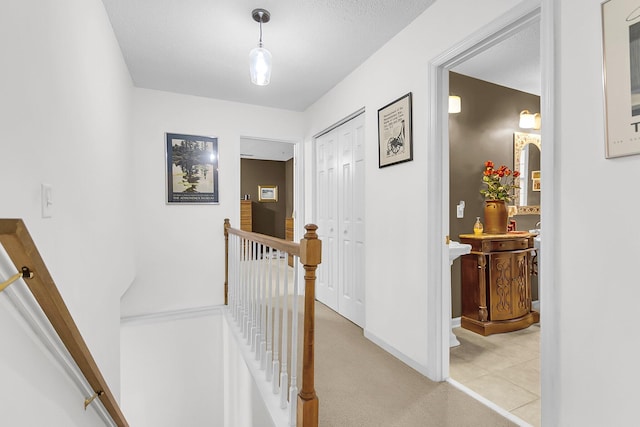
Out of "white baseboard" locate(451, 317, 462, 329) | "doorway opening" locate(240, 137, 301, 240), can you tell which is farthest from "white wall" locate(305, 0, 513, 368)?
"doorway opening" locate(240, 137, 301, 240)

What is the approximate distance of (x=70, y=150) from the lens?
1.46 m

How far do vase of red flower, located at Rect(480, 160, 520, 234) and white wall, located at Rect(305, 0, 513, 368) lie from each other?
1.30 meters

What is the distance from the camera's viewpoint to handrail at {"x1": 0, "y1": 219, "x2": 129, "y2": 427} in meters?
0.59

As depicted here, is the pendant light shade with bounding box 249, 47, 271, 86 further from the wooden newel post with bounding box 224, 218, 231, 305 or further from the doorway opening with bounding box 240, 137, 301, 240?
the doorway opening with bounding box 240, 137, 301, 240

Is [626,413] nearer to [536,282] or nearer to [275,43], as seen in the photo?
[536,282]

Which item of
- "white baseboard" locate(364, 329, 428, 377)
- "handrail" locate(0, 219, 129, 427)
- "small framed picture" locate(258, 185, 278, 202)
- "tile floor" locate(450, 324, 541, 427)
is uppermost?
"small framed picture" locate(258, 185, 278, 202)

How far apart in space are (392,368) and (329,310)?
4.67 ft

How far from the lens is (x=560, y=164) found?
1.36 m

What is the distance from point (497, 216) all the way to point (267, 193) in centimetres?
615

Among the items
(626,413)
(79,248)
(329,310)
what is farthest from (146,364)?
(626,413)

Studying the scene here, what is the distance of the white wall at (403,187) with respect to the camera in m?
2.00

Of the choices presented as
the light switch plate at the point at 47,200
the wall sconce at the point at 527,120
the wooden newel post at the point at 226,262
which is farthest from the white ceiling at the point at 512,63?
the wooden newel post at the point at 226,262

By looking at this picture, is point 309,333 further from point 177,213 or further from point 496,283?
point 177,213

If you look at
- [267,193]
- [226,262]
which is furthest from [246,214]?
[226,262]
